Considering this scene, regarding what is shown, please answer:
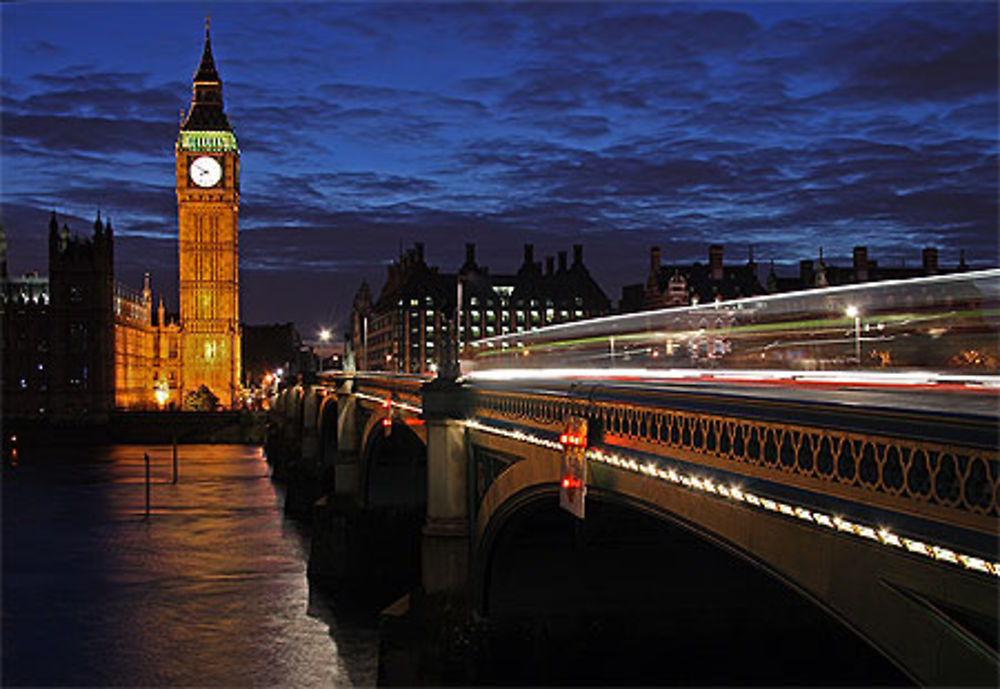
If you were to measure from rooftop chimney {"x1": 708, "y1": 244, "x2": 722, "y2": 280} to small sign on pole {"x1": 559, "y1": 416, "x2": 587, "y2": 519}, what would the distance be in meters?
106

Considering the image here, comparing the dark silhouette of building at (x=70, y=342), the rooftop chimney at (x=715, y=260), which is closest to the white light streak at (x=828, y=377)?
the rooftop chimney at (x=715, y=260)

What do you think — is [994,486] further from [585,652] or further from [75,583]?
[75,583]

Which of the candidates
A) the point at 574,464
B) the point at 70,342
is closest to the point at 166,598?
the point at 574,464

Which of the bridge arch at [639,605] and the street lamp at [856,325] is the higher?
the street lamp at [856,325]

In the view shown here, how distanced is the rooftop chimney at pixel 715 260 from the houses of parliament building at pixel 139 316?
57497 mm

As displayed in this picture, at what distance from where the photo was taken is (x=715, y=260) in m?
121

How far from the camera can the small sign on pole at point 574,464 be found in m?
15.1

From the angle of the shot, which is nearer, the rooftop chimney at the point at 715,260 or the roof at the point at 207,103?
the rooftop chimney at the point at 715,260

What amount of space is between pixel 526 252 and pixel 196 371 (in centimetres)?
4171

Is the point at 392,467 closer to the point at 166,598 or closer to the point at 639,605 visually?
the point at 166,598

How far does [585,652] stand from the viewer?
2328cm

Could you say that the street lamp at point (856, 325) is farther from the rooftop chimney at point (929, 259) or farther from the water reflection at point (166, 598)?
the rooftop chimney at point (929, 259)

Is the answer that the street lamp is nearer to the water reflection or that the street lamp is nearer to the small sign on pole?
the small sign on pole

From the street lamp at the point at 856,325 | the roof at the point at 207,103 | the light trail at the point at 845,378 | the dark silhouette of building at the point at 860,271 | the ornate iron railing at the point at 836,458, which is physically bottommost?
the ornate iron railing at the point at 836,458
